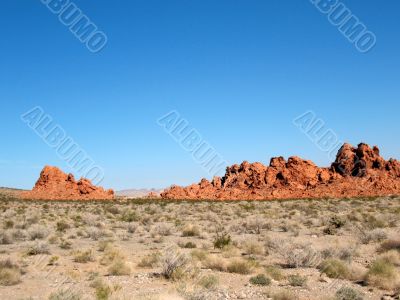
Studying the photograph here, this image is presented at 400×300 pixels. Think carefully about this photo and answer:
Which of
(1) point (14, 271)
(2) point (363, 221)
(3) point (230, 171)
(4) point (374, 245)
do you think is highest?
(3) point (230, 171)

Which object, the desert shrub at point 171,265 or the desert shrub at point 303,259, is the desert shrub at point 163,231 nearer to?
the desert shrub at point 303,259

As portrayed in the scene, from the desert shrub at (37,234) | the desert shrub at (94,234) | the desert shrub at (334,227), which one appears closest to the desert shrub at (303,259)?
the desert shrub at (334,227)

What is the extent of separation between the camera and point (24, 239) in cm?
1870

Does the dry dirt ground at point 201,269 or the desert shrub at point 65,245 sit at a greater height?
the dry dirt ground at point 201,269

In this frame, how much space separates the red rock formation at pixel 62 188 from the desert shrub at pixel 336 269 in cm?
7100

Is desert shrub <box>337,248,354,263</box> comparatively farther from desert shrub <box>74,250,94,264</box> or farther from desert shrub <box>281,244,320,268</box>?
desert shrub <box>74,250,94,264</box>

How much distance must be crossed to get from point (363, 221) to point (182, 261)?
50.0ft

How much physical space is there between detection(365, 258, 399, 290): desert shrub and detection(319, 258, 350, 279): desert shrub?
24.9 inches

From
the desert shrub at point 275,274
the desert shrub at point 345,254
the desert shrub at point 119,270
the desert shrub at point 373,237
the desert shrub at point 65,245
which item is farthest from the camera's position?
the desert shrub at point 65,245

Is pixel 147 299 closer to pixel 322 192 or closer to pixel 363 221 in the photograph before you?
pixel 363 221

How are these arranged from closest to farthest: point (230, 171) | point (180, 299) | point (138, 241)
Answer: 1. point (180, 299)
2. point (138, 241)
3. point (230, 171)

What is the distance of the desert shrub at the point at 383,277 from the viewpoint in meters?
9.41

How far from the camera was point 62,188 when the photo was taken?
83375 millimetres

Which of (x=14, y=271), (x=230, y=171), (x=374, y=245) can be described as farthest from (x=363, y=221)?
(x=230, y=171)
